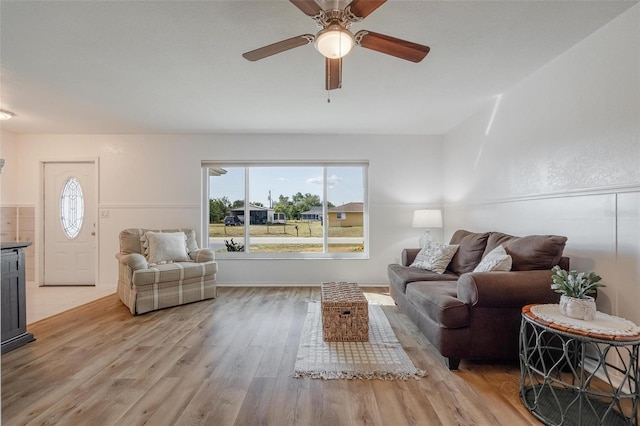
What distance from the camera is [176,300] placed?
3568mm


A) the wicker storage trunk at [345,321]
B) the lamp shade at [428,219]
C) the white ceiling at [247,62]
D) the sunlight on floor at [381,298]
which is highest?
the white ceiling at [247,62]

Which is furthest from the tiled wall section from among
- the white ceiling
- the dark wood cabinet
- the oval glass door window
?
the dark wood cabinet

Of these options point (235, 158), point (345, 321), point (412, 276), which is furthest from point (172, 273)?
point (412, 276)

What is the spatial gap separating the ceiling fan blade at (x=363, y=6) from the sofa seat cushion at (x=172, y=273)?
3302mm

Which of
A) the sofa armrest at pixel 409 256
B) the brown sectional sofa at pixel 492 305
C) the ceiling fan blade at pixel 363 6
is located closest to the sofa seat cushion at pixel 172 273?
the sofa armrest at pixel 409 256

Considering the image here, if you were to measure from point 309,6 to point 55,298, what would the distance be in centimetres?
480

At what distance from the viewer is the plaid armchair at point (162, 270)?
3348mm

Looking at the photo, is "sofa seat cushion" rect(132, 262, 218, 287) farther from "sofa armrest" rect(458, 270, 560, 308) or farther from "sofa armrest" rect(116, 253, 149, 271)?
"sofa armrest" rect(458, 270, 560, 308)

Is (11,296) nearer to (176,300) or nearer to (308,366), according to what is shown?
(176,300)

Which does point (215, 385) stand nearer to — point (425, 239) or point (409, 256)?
point (409, 256)

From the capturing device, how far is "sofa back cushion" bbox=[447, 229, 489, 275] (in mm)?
2982

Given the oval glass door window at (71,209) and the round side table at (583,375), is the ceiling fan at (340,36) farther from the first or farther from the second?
the oval glass door window at (71,209)

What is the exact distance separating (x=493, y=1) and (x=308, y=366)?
107 inches

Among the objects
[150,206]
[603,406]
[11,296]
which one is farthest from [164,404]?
[150,206]
